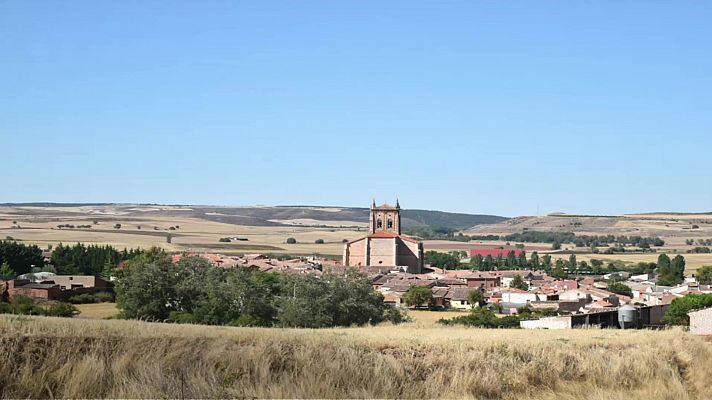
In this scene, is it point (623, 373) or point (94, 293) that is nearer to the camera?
point (623, 373)

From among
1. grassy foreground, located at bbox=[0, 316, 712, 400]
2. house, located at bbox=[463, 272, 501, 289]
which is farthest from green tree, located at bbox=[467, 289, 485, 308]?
grassy foreground, located at bbox=[0, 316, 712, 400]

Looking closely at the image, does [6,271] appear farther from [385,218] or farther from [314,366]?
[314,366]

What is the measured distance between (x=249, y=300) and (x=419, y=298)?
3253cm

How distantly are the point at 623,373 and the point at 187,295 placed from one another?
25.9 meters

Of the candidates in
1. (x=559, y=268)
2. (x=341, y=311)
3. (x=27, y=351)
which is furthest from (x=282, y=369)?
(x=559, y=268)

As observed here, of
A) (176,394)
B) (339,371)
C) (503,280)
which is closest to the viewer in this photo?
(176,394)

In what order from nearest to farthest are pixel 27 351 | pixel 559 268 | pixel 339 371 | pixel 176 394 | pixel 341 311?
pixel 176 394
pixel 27 351
pixel 339 371
pixel 341 311
pixel 559 268

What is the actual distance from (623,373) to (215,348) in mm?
6834

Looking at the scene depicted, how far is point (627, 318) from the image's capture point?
31.0 meters

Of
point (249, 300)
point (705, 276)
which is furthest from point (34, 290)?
point (705, 276)

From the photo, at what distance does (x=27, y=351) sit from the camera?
11812 mm

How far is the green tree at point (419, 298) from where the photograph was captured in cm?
6769

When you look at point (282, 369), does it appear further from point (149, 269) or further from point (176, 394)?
point (149, 269)

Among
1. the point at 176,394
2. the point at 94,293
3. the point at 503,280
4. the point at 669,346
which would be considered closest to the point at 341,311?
the point at 669,346
